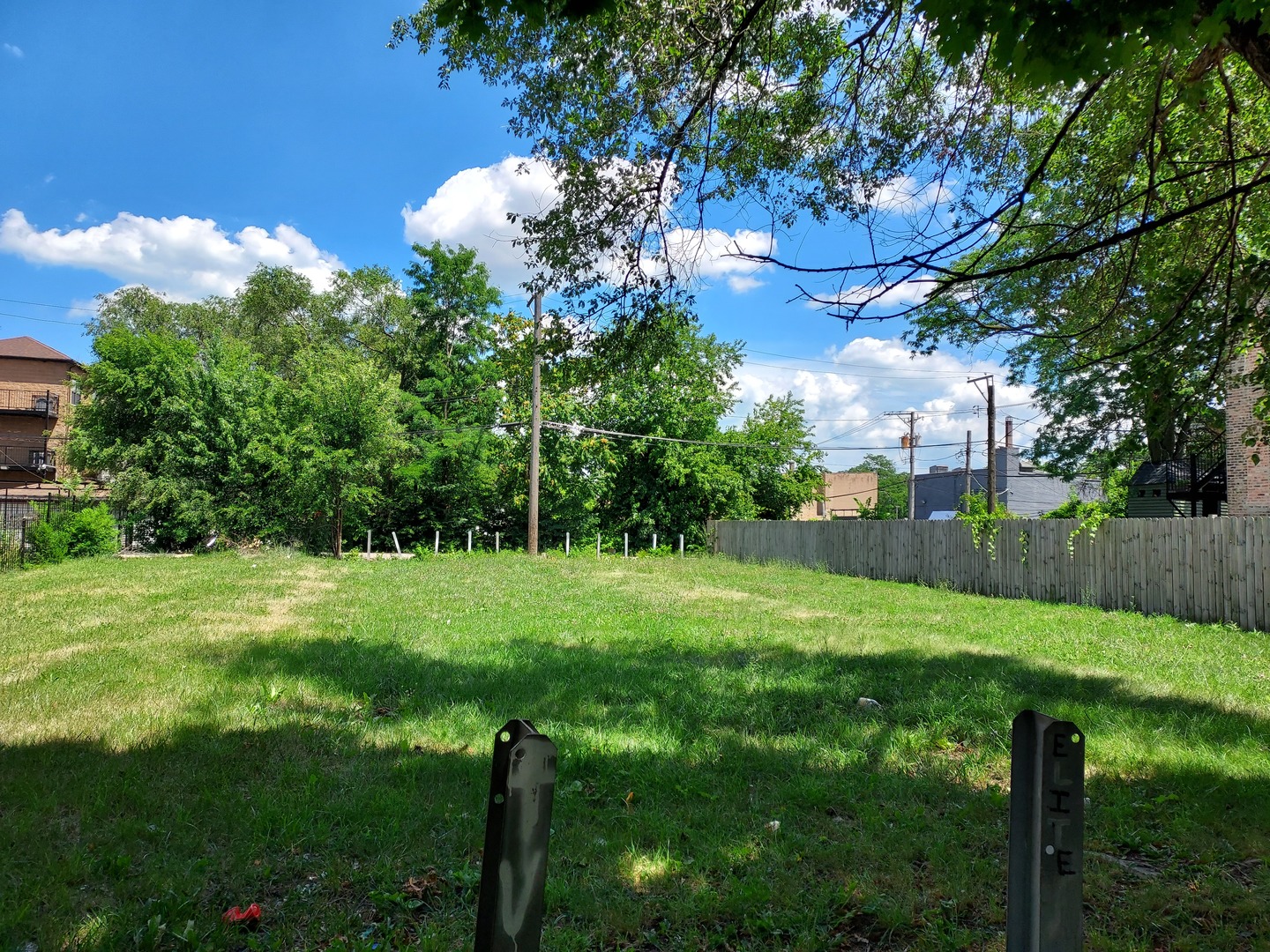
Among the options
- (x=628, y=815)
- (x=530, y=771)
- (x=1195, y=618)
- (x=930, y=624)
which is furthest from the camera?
(x=1195, y=618)

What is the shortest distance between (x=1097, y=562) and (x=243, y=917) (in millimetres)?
14151

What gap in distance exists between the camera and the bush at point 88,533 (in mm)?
19484

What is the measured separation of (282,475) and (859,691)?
21.9 m

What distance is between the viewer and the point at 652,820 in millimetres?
3859

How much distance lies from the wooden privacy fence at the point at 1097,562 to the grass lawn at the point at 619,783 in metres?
2.48

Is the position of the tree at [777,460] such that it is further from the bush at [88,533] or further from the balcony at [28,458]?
the balcony at [28,458]

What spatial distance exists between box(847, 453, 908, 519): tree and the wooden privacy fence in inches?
533

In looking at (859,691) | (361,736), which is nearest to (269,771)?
(361,736)

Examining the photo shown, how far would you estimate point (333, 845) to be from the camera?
3562mm

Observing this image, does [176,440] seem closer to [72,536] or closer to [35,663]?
[72,536]

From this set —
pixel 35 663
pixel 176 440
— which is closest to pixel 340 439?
pixel 176 440

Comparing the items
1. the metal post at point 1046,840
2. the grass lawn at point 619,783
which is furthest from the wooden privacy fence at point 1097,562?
the metal post at point 1046,840

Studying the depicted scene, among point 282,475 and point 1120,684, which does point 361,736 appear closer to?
point 1120,684

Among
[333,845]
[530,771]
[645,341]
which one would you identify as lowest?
[333,845]
